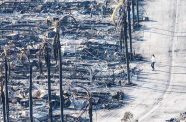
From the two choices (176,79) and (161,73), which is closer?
(176,79)

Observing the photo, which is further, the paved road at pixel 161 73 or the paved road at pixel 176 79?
the paved road at pixel 161 73

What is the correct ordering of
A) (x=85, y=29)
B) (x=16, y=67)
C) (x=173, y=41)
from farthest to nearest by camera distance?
(x=85, y=29) < (x=173, y=41) < (x=16, y=67)

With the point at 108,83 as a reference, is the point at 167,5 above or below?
above

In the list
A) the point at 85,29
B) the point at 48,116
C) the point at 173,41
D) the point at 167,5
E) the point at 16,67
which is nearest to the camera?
the point at 48,116

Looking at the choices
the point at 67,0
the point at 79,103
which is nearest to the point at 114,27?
the point at 67,0

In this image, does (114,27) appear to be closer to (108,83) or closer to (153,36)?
(153,36)

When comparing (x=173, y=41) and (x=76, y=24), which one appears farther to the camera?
(x=76, y=24)

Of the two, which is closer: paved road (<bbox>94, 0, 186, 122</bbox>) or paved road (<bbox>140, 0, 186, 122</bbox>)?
paved road (<bbox>140, 0, 186, 122</bbox>)

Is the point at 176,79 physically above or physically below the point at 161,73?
below
